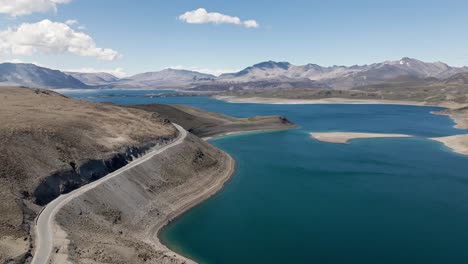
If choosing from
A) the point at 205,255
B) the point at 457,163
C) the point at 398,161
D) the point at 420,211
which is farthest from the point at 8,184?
the point at 457,163

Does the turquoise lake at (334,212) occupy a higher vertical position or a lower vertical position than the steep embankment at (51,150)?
lower

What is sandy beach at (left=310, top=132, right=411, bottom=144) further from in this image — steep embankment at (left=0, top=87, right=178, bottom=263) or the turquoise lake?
steep embankment at (left=0, top=87, right=178, bottom=263)

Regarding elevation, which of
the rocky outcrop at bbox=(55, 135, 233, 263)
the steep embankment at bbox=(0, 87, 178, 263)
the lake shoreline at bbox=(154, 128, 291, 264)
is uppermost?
the steep embankment at bbox=(0, 87, 178, 263)

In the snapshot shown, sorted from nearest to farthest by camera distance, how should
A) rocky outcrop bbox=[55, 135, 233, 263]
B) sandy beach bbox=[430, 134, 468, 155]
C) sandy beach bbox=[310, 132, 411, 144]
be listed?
rocky outcrop bbox=[55, 135, 233, 263]
sandy beach bbox=[430, 134, 468, 155]
sandy beach bbox=[310, 132, 411, 144]

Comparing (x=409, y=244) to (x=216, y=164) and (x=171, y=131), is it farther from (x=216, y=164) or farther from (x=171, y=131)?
(x=171, y=131)

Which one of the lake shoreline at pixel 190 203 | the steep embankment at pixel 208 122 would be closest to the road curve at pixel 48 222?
the lake shoreline at pixel 190 203

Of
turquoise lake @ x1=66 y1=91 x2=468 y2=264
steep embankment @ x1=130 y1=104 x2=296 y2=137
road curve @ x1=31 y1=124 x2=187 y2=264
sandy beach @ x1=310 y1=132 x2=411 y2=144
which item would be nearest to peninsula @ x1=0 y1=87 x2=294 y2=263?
road curve @ x1=31 y1=124 x2=187 y2=264

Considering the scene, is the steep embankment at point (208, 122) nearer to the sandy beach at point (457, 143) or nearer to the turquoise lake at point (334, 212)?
the turquoise lake at point (334, 212)
